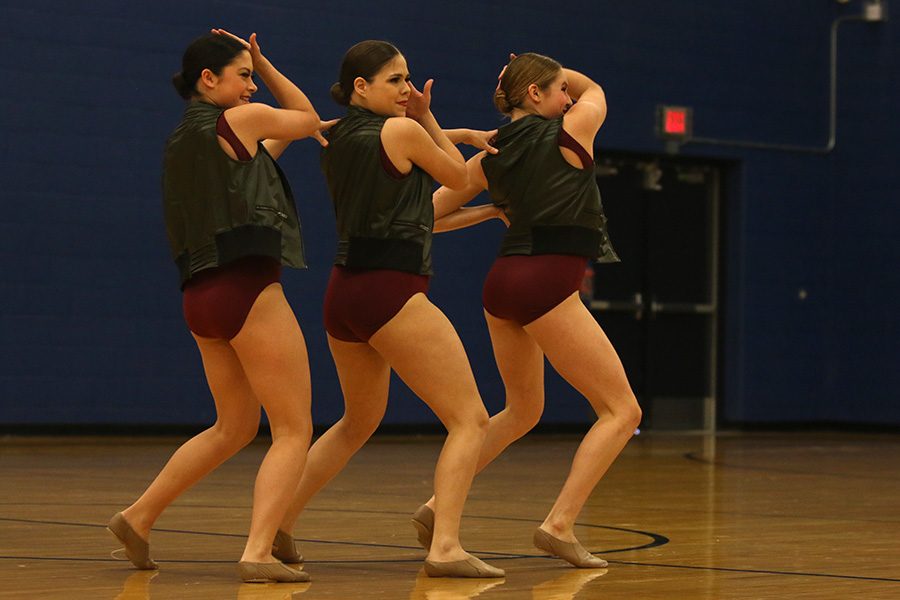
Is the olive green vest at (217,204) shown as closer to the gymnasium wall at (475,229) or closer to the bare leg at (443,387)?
the bare leg at (443,387)

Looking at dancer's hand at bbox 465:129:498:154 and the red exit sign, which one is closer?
dancer's hand at bbox 465:129:498:154

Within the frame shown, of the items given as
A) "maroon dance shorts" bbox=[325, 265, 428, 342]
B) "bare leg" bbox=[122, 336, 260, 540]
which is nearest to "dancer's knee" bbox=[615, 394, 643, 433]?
"maroon dance shorts" bbox=[325, 265, 428, 342]

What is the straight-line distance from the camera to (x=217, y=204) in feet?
14.9

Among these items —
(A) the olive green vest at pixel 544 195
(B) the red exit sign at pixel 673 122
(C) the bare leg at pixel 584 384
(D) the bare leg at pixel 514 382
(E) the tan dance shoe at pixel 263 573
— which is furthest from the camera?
(B) the red exit sign at pixel 673 122

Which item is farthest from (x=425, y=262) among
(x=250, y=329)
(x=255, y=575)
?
(x=255, y=575)

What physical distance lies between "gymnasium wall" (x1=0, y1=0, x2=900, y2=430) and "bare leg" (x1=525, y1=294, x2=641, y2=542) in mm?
7322

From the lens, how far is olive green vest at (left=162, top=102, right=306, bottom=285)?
4.50m

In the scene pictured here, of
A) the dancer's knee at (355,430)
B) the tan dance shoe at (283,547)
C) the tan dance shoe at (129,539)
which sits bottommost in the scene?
the tan dance shoe at (283,547)

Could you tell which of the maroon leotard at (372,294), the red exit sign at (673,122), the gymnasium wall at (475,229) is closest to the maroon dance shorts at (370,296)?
the maroon leotard at (372,294)

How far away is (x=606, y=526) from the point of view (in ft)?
21.0

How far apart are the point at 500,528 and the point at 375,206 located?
6.53 feet

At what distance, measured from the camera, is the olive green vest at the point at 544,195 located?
5121mm

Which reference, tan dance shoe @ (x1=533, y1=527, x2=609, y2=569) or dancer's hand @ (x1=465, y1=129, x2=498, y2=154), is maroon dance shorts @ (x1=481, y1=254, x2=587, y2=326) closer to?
dancer's hand @ (x1=465, y1=129, x2=498, y2=154)

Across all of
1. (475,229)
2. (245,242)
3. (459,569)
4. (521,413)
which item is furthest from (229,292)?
(475,229)
